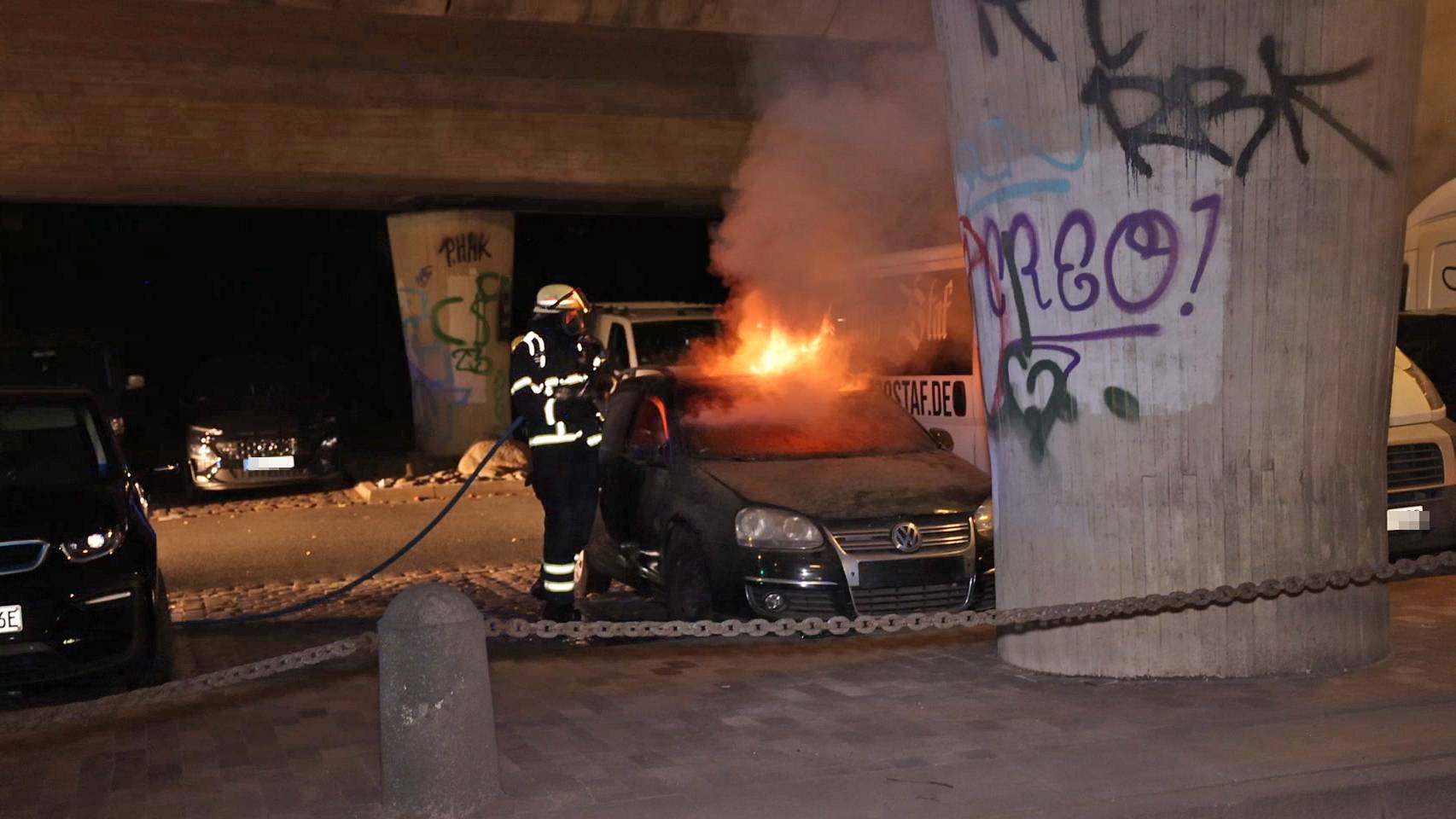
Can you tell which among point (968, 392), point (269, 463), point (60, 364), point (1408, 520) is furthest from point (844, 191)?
point (60, 364)

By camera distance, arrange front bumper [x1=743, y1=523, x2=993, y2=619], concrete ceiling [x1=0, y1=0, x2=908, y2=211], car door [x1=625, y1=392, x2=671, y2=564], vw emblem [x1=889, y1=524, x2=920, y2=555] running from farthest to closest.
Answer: concrete ceiling [x1=0, y1=0, x2=908, y2=211] < car door [x1=625, y1=392, x2=671, y2=564] < vw emblem [x1=889, y1=524, x2=920, y2=555] < front bumper [x1=743, y1=523, x2=993, y2=619]

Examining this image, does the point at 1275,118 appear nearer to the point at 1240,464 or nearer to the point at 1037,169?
the point at 1037,169

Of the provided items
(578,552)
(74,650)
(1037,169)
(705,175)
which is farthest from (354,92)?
(1037,169)

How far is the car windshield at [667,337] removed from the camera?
15711 millimetres

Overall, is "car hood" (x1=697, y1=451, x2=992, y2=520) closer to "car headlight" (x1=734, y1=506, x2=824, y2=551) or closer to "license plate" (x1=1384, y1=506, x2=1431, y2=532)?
"car headlight" (x1=734, y1=506, x2=824, y2=551)

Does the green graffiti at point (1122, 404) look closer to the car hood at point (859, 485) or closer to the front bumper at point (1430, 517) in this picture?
the car hood at point (859, 485)

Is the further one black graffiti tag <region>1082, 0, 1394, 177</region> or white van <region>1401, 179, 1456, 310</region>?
white van <region>1401, 179, 1456, 310</region>

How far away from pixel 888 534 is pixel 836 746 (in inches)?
95.7

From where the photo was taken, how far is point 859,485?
8094 mm

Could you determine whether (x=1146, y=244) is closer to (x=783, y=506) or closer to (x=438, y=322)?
(x=783, y=506)

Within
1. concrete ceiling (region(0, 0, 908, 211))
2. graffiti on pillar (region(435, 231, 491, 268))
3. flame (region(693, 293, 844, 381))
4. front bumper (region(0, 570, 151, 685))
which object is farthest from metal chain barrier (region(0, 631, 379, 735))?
graffiti on pillar (region(435, 231, 491, 268))

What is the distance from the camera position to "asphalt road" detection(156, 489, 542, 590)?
11812 mm

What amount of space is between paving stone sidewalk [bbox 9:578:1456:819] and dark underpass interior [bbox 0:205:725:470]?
2676 centimetres

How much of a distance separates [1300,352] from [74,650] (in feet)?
18.5
